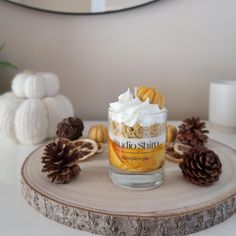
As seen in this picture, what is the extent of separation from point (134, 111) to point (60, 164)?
0.11 metres

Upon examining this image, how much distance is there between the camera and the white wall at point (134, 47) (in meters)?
0.73

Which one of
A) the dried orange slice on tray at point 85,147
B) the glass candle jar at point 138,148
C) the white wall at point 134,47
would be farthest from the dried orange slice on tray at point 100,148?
the white wall at point 134,47

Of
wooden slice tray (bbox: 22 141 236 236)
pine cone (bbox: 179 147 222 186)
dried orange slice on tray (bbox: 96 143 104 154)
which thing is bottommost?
wooden slice tray (bbox: 22 141 236 236)

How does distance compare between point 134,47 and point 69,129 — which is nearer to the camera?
point 69,129

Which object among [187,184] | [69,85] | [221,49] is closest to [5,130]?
[69,85]

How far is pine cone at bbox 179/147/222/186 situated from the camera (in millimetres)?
367

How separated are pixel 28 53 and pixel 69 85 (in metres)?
0.12

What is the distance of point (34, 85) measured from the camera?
0.58 meters

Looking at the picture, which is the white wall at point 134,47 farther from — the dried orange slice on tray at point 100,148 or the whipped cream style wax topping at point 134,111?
the whipped cream style wax topping at point 134,111

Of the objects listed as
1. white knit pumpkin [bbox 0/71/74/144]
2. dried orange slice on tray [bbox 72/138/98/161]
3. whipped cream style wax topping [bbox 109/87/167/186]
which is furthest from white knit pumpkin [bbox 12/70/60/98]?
whipped cream style wax topping [bbox 109/87/167/186]

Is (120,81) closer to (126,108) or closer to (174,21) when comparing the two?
(174,21)

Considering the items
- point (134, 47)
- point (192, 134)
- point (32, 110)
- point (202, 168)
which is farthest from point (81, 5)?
point (202, 168)

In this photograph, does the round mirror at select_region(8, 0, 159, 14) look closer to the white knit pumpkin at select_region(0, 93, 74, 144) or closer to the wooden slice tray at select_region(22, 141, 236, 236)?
the white knit pumpkin at select_region(0, 93, 74, 144)

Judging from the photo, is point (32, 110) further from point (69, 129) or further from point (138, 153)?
point (138, 153)
